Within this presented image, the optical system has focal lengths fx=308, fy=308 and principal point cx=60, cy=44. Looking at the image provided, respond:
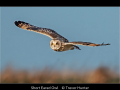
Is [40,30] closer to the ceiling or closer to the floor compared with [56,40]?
closer to the ceiling

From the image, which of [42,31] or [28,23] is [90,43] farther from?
[28,23]

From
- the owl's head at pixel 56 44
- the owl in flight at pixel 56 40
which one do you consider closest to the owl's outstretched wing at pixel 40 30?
the owl in flight at pixel 56 40

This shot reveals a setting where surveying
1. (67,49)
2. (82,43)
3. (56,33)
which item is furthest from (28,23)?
(82,43)

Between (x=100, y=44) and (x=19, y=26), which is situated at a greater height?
(x=19, y=26)

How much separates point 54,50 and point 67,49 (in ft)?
2.98

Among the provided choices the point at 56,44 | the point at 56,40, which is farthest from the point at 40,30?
the point at 56,44

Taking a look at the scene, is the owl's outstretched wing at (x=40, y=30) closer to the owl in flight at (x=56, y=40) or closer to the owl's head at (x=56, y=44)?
the owl in flight at (x=56, y=40)

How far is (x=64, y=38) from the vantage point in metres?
22.0

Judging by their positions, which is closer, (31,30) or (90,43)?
(90,43)

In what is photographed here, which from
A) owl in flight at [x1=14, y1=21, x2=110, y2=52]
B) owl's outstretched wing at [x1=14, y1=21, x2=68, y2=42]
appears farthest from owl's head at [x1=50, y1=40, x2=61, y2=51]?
owl's outstretched wing at [x1=14, y1=21, x2=68, y2=42]

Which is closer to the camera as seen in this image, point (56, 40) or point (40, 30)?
point (56, 40)

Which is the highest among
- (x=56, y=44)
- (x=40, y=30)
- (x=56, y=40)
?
(x=40, y=30)

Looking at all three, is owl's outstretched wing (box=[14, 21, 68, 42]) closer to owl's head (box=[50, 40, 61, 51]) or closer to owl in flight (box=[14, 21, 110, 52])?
owl in flight (box=[14, 21, 110, 52])

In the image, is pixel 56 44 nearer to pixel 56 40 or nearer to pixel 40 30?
pixel 56 40
